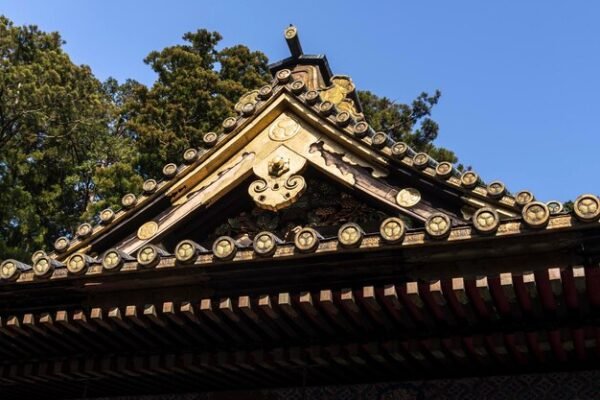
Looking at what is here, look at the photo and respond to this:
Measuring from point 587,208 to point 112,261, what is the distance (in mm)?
4048

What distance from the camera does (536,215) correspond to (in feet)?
16.5

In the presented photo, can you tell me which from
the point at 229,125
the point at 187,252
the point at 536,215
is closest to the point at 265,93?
the point at 229,125

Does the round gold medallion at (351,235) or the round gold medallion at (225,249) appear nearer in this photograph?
the round gold medallion at (351,235)

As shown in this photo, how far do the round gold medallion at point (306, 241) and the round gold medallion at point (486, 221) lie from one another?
4.19 ft

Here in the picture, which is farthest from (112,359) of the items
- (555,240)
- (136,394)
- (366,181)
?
(555,240)

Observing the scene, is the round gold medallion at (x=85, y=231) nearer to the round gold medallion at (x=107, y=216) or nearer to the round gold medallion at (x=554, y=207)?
the round gold medallion at (x=107, y=216)

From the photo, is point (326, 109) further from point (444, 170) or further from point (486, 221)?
point (486, 221)

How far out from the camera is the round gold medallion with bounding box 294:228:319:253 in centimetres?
554

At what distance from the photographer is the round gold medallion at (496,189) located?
21.9ft

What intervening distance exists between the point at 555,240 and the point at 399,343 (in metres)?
1.71

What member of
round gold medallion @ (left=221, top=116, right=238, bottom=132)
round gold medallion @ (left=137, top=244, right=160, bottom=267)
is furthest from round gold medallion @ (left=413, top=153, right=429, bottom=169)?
round gold medallion @ (left=137, top=244, right=160, bottom=267)

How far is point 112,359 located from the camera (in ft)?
22.7

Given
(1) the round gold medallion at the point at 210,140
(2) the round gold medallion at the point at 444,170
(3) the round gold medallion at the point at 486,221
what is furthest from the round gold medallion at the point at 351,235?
(1) the round gold medallion at the point at 210,140

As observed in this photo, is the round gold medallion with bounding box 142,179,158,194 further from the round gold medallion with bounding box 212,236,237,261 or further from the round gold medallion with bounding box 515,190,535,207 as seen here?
the round gold medallion with bounding box 515,190,535,207
